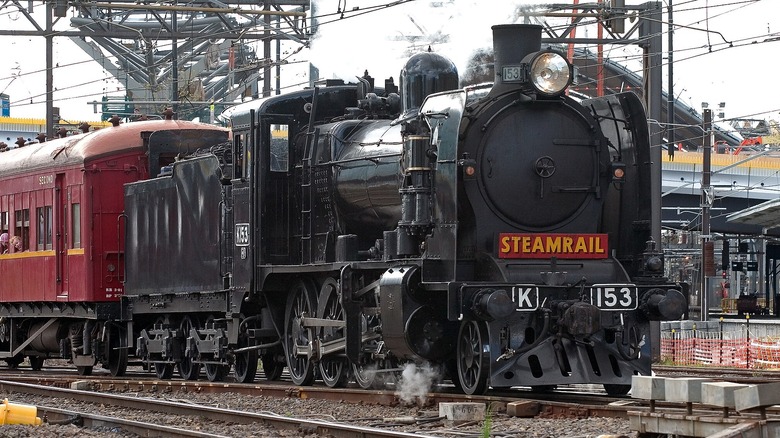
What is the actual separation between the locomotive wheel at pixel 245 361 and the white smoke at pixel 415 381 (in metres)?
3.49

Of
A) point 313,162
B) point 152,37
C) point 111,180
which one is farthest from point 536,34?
point 152,37

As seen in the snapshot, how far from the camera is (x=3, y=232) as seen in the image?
2284 cm

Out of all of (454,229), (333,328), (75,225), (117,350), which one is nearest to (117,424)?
(333,328)

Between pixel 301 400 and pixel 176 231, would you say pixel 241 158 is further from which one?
pixel 301 400

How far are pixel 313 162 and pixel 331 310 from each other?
74.0 inches

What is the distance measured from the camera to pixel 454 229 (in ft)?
41.5

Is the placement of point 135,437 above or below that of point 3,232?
below

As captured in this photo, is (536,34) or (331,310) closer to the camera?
(536,34)

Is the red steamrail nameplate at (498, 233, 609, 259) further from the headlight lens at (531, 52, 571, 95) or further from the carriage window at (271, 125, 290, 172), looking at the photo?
the carriage window at (271, 125, 290, 172)

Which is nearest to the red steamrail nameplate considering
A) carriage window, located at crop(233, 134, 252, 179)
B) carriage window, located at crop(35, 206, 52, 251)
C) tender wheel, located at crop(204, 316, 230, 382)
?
carriage window, located at crop(233, 134, 252, 179)

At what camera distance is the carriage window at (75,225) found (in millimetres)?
19812

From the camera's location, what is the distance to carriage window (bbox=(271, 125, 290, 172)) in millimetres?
15648

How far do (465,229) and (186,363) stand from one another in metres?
6.56

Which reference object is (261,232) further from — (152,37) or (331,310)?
(152,37)
